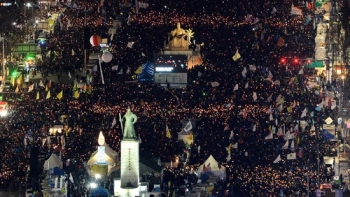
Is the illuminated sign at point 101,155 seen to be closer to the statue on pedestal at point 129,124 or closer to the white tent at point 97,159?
the white tent at point 97,159

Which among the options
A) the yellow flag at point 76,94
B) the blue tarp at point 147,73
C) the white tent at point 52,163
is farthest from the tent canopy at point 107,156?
the blue tarp at point 147,73

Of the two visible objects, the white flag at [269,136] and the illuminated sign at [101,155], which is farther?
the white flag at [269,136]

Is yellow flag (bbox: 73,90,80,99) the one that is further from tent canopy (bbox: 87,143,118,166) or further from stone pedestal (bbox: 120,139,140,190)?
stone pedestal (bbox: 120,139,140,190)

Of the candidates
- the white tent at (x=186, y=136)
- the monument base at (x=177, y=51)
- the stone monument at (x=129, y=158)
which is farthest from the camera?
the monument base at (x=177, y=51)

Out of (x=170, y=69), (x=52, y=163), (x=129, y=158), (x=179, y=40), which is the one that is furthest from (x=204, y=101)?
(x=129, y=158)

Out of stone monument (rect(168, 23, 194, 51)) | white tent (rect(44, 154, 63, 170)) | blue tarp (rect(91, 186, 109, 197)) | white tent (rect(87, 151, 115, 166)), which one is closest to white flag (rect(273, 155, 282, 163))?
white tent (rect(87, 151, 115, 166))

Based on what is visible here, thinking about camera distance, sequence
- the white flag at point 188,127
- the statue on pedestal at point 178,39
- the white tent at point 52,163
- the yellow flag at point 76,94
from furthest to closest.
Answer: the statue on pedestal at point 178,39
the yellow flag at point 76,94
the white flag at point 188,127
the white tent at point 52,163
